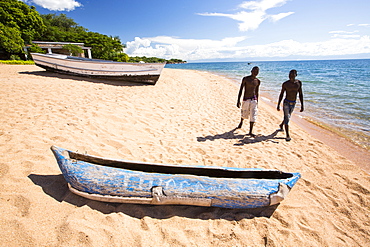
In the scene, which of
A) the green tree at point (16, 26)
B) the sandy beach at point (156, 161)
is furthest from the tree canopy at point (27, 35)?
the sandy beach at point (156, 161)

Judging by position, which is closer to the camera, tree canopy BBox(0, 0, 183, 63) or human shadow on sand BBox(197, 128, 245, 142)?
human shadow on sand BBox(197, 128, 245, 142)

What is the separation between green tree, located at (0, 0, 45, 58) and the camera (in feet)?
69.8

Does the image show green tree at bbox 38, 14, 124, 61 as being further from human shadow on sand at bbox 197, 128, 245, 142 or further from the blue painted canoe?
the blue painted canoe

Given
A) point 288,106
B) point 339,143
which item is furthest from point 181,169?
point 339,143

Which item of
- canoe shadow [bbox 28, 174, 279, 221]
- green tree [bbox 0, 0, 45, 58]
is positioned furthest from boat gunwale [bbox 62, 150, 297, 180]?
green tree [bbox 0, 0, 45, 58]

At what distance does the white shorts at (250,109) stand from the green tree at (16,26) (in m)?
29.2

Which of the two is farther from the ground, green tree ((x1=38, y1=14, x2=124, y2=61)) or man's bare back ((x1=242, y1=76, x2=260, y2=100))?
green tree ((x1=38, y1=14, x2=124, y2=61))

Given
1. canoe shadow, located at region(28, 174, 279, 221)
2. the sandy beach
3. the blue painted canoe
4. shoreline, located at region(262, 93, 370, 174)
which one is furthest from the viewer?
shoreline, located at region(262, 93, 370, 174)

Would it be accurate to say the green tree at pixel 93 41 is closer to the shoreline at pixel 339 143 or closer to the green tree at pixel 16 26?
the green tree at pixel 16 26

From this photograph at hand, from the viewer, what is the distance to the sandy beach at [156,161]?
6.57ft

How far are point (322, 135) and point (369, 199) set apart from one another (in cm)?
344

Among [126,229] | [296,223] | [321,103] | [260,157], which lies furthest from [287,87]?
[321,103]

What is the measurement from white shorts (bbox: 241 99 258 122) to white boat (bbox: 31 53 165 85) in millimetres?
7007

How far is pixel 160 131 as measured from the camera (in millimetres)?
5117
